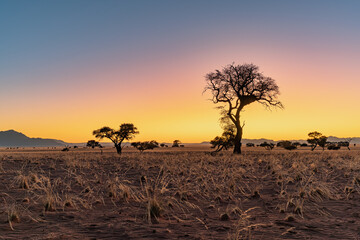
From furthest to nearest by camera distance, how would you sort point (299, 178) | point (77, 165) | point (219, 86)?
point (219, 86) → point (77, 165) → point (299, 178)

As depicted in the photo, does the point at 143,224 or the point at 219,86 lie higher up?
the point at 219,86

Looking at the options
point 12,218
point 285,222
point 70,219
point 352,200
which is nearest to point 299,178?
point 352,200

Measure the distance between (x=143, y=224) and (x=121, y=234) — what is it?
0.64 m

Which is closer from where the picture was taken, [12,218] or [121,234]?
[121,234]

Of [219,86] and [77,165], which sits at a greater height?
[219,86]

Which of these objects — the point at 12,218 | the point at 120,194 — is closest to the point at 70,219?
the point at 12,218

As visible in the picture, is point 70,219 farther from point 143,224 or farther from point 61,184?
point 61,184

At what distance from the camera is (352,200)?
22.6 ft

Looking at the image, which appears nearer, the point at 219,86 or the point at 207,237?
the point at 207,237

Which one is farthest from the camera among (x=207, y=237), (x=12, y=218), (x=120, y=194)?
(x=120, y=194)

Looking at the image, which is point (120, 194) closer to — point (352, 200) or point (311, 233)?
point (311, 233)

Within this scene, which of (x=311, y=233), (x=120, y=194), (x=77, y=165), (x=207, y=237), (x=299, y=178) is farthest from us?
(x=77, y=165)

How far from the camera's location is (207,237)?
13.4 ft

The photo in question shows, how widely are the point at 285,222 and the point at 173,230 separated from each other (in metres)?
2.14
